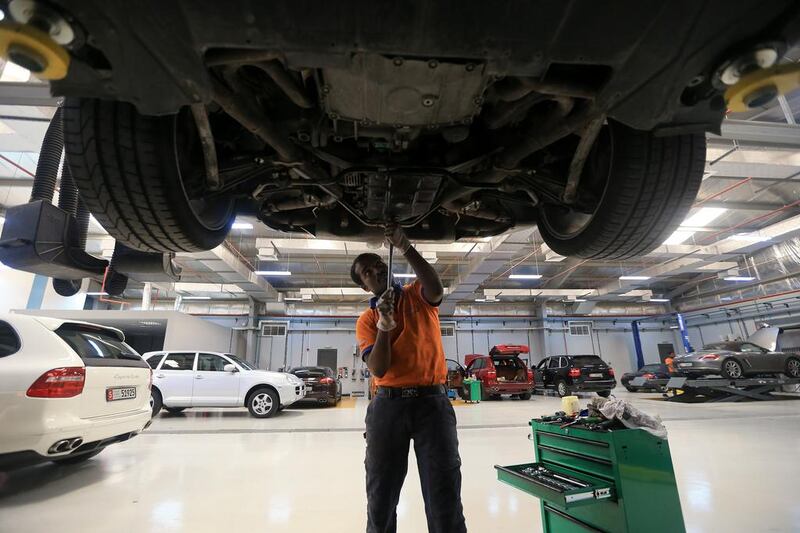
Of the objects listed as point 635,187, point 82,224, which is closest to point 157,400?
point 82,224

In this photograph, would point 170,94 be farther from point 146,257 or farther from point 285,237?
point 285,237

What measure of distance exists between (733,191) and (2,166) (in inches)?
481

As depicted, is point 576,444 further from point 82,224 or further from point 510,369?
point 510,369

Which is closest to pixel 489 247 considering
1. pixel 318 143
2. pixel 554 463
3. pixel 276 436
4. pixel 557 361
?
pixel 557 361

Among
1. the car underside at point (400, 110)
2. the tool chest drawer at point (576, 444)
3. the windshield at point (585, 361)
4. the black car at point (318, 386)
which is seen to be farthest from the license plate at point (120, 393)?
the windshield at point (585, 361)

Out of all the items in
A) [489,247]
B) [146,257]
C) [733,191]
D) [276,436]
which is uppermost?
[733,191]

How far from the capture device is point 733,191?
6.88 meters

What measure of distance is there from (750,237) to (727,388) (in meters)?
3.47

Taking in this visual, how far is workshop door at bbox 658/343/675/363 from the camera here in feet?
49.1

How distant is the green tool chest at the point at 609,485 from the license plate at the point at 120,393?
2696 mm

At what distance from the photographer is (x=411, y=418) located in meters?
1.43

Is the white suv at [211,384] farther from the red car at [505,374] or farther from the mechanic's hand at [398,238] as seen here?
the mechanic's hand at [398,238]

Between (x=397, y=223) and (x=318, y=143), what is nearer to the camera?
(x=318, y=143)

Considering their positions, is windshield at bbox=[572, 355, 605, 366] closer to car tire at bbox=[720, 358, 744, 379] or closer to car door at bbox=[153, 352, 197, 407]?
car tire at bbox=[720, 358, 744, 379]
